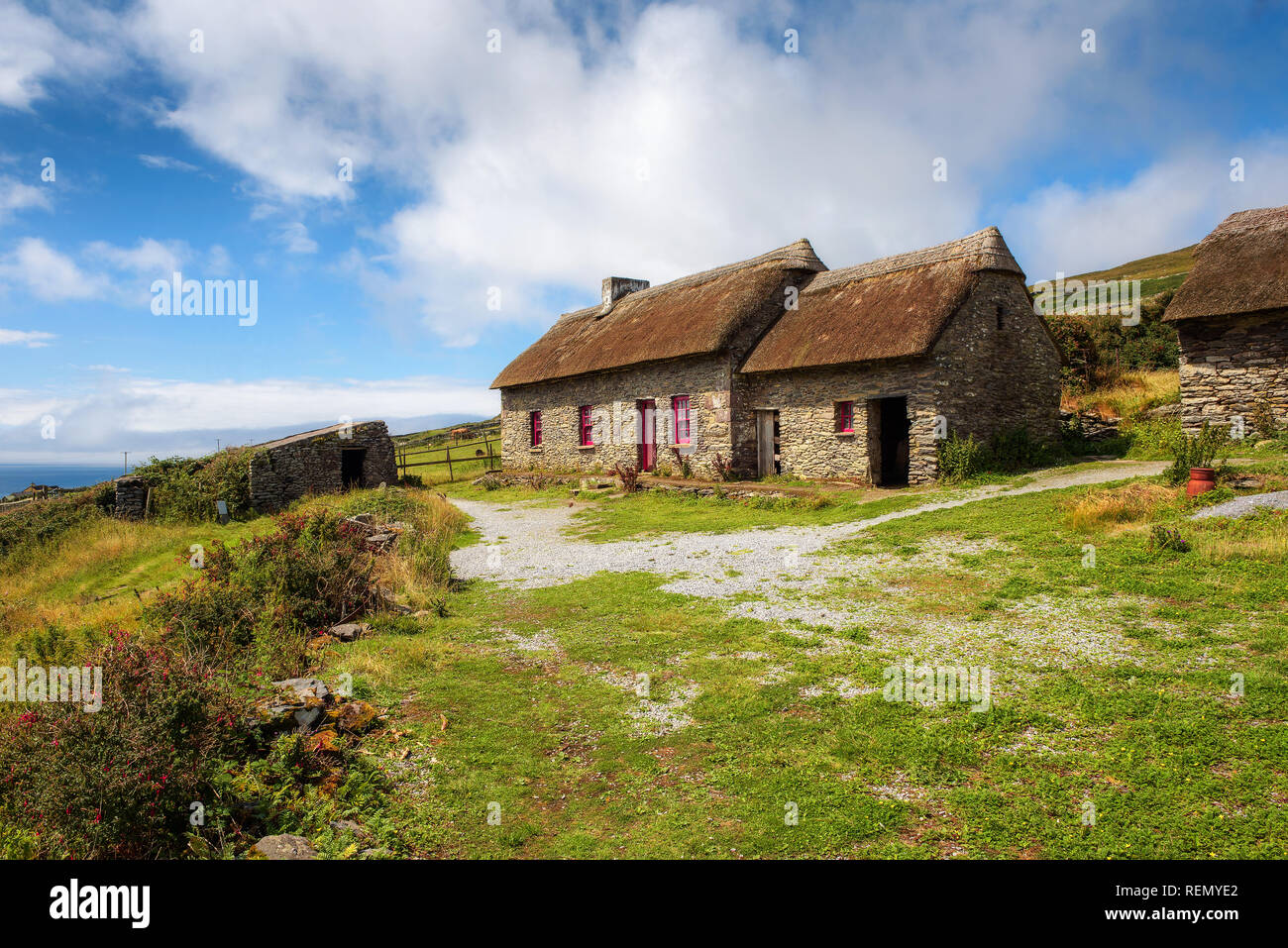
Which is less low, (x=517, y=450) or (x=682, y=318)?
(x=682, y=318)

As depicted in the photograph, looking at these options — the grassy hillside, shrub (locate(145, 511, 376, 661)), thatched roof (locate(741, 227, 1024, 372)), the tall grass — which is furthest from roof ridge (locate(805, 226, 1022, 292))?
the grassy hillside

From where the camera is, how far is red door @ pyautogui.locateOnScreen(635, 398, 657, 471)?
872 inches

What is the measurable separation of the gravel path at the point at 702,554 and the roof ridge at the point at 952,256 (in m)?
5.67

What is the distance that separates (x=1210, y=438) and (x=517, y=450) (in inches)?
884

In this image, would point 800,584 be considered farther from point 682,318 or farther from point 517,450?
point 517,450

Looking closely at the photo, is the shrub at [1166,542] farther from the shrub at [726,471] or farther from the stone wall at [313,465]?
the stone wall at [313,465]

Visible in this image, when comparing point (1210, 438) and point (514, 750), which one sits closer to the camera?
point (514, 750)

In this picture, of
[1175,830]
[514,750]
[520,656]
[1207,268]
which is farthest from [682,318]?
[1175,830]

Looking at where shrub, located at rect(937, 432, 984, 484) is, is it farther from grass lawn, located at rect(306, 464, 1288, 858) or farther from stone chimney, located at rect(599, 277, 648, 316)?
stone chimney, located at rect(599, 277, 648, 316)

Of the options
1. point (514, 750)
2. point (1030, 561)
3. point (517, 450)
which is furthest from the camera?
point (517, 450)

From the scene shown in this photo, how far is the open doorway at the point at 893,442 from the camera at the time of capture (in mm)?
17500
